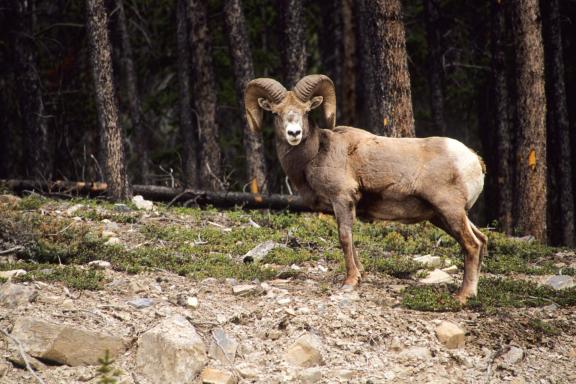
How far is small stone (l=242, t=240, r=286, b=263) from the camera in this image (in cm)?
1091

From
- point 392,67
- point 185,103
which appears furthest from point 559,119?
point 185,103

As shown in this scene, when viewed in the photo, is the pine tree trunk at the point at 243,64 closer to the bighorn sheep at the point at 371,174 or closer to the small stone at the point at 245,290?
the bighorn sheep at the point at 371,174

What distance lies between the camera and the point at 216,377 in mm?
7812

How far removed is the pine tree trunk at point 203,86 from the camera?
19.8m

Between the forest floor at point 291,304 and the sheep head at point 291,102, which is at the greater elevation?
the sheep head at point 291,102

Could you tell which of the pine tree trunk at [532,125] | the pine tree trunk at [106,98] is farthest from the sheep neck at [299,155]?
the pine tree trunk at [532,125]

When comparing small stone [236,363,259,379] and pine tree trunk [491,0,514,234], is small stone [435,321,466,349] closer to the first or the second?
small stone [236,363,259,379]

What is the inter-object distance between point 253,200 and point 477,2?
1111cm

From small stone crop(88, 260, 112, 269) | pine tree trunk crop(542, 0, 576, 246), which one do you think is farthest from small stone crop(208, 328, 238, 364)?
pine tree trunk crop(542, 0, 576, 246)

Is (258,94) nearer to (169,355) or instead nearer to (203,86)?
(169,355)

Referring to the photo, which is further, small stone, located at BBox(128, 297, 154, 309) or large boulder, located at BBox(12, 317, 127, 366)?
small stone, located at BBox(128, 297, 154, 309)

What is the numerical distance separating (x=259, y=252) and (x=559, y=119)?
35.3 ft

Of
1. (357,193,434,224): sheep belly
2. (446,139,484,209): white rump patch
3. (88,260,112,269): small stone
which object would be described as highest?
(446,139,484,209): white rump patch

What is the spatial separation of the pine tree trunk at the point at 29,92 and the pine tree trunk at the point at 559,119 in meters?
12.8
